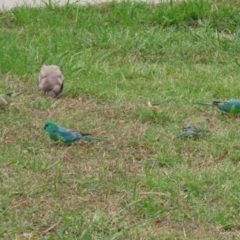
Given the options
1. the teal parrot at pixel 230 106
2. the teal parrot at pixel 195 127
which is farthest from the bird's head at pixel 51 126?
the teal parrot at pixel 230 106

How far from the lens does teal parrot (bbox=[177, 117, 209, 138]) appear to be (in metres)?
5.64

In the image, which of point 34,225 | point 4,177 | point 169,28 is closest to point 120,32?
point 169,28

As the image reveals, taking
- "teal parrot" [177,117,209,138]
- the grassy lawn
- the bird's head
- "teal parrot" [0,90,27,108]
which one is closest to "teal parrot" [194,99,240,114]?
the grassy lawn

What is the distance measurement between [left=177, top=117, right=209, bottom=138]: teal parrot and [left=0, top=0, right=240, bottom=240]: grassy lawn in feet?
0.14

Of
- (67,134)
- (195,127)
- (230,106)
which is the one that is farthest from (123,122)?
(230,106)

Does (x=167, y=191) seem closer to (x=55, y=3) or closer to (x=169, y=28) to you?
(x=169, y=28)

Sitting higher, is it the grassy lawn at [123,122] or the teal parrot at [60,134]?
the teal parrot at [60,134]

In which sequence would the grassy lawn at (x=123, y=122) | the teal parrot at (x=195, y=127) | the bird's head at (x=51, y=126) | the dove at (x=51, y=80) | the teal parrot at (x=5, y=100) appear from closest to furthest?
1. the grassy lawn at (x=123, y=122)
2. the bird's head at (x=51, y=126)
3. the teal parrot at (x=195, y=127)
4. the teal parrot at (x=5, y=100)
5. the dove at (x=51, y=80)

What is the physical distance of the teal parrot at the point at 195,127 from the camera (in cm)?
564

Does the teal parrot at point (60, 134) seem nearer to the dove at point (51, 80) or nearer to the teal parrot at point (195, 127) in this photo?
the teal parrot at point (195, 127)

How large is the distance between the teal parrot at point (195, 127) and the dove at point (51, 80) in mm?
973

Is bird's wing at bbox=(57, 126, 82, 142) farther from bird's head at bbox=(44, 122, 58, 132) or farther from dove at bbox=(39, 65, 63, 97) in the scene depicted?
dove at bbox=(39, 65, 63, 97)

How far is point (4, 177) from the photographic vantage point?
4.93 metres

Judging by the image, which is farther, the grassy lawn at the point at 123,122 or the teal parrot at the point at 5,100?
the teal parrot at the point at 5,100
